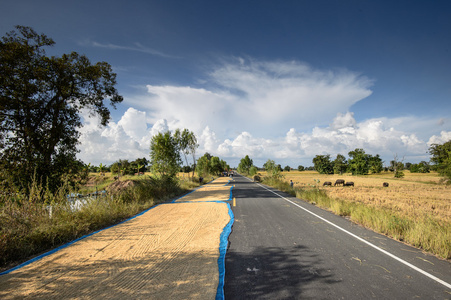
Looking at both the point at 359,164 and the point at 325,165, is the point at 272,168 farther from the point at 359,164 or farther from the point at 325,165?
the point at 325,165

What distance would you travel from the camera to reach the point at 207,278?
3121 mm

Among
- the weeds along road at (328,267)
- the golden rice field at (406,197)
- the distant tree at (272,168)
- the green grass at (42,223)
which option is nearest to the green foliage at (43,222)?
the green grass at (42,223)

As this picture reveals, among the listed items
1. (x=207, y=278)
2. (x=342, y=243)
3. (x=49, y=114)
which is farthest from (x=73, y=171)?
(x=342, y=243)

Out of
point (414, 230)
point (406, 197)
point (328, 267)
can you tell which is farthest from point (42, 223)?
point (406, 197)

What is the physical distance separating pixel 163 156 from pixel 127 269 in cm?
1537

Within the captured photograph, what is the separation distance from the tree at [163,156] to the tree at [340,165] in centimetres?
9473

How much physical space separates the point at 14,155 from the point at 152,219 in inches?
260

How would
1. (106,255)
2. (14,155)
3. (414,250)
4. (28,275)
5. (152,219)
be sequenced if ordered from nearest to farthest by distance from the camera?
(28,275) < (106,255) < (414,250) < (152,219) < (14,155)

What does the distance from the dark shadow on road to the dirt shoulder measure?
36 cm

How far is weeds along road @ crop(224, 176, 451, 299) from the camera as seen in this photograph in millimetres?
2824

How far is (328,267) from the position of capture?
3.57 meters

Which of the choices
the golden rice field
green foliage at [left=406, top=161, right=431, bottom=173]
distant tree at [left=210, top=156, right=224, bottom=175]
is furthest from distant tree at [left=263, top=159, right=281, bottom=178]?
green foliage at [left=406, top=161, right=431, bottom=173]

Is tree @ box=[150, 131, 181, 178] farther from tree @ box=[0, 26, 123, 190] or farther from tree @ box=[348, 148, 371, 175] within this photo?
tree @ box=[348, 148, 371, 175]

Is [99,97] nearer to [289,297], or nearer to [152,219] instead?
[152,219]
